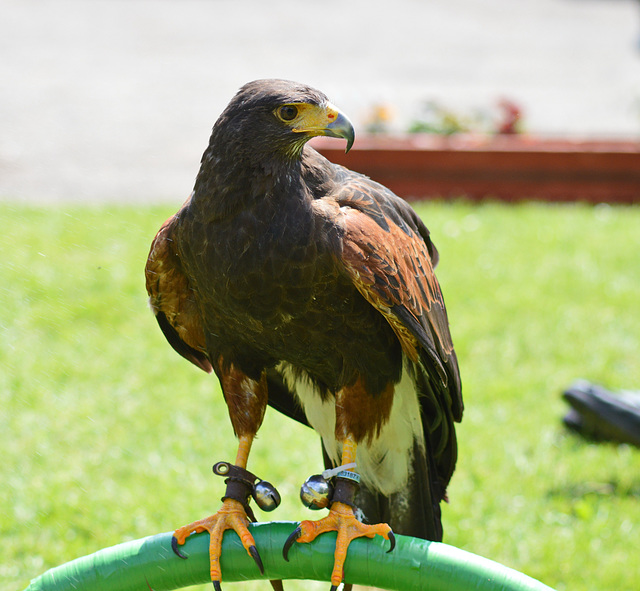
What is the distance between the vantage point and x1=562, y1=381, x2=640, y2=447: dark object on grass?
15.0 ft

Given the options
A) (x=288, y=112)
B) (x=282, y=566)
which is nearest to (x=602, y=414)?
(x=282, y=566)

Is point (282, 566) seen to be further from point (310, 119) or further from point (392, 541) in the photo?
point (310, 119)

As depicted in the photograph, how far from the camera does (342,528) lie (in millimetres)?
2334

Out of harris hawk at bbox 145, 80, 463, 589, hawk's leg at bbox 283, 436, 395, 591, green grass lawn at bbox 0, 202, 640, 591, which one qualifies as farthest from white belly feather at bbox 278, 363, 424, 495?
green grass lawn at bbox 0, 202, 640, 591

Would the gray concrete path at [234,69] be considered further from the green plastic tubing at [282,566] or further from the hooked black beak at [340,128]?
the green plastic tubing at [282,566]

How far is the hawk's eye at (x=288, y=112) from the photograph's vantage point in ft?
7.36

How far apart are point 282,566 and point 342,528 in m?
0.24

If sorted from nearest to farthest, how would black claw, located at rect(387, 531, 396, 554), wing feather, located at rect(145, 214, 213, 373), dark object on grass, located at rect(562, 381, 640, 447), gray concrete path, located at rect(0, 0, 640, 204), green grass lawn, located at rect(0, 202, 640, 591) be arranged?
black claw, located at rect(387, 531, 396, 554) < wing feather, located at rect(145, 214, 213, 373) < green grass lawn, located at rect(0, 202, 640, 591) < dark object on grass, located at rect(562, 381, 640, 447) < gray concrete path, located at rect(0, 0, 640, 204)

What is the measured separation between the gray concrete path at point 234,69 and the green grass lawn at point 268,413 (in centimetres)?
208

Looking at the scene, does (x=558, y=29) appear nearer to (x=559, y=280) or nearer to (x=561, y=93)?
(x=561, y=93)

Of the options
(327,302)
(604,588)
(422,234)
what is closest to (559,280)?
(604,588)

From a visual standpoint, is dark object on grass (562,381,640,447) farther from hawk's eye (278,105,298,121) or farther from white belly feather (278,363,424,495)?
hawk's eye (278,105,298,121)

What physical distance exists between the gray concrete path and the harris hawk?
19.9ft

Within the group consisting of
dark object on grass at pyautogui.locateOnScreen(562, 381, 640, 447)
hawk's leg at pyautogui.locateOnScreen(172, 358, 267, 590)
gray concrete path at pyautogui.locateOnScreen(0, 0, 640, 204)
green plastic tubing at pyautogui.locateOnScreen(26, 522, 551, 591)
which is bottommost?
green plastic tubing at pyautogui.locateOnScreen(26, 522, 551, 591)
